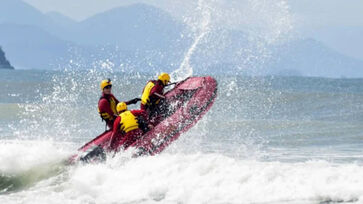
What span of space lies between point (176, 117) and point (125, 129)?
1.58 meters

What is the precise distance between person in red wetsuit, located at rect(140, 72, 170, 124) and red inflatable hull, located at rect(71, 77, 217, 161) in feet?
0.99

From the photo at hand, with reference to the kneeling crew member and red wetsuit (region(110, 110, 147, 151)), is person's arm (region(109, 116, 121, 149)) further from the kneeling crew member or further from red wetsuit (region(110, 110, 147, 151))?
the kneeling crew member

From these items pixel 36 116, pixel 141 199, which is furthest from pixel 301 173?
pixel 36 116

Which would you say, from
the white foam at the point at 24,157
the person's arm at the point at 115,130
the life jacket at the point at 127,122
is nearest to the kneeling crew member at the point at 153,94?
the life jacket at the point at 127,122

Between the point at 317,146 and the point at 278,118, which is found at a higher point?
the point at 278,118

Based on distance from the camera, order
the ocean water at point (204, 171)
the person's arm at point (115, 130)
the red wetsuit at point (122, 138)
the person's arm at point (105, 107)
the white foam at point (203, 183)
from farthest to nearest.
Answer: the person's arm at point (105, 107) < the red wetsuit at point (122, 138) < the person's arm at point (115, 130) < the ocean water at point (204, 171) < the white foam at point (203, 183)

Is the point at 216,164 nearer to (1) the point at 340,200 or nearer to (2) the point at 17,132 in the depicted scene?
(1) the point at 340,200

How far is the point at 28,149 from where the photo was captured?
12648 millimetres

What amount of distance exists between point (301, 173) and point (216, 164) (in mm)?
1396

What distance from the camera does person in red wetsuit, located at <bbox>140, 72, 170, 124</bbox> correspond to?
45.3 ft

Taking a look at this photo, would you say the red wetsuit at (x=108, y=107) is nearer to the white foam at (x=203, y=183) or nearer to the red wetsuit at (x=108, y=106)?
the red wetsuit at (x=108, y=106)

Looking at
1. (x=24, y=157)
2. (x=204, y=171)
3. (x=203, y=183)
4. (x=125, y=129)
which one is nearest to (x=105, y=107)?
(x=125, y=129)

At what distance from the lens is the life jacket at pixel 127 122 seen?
1202cm

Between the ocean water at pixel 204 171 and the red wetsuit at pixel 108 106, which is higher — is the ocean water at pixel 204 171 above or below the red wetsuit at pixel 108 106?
below
